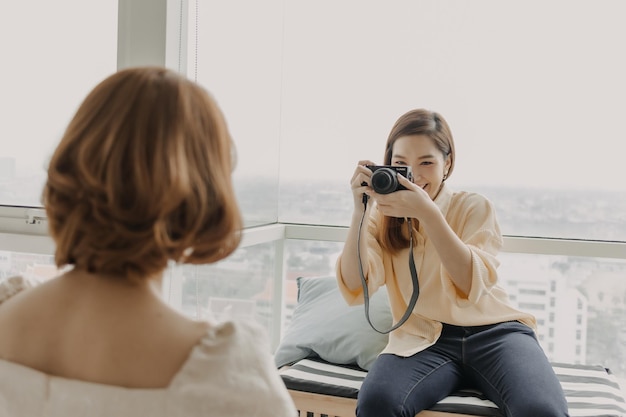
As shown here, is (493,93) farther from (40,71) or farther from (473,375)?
(40,71)

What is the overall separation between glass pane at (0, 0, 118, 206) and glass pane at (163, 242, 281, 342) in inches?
20.0

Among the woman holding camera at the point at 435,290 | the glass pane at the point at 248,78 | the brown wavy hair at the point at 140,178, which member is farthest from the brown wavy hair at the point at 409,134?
the brown wavy hair at the point at 140,178

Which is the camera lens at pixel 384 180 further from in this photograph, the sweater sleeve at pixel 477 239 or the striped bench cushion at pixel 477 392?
the striped bench cushion at pixel 477 392

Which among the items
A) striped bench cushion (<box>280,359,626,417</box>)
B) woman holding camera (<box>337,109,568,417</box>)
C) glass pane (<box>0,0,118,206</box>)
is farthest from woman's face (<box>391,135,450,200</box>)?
glass pane (<box>0,0,118,206</box>)

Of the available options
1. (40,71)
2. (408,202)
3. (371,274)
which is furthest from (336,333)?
(40,71)

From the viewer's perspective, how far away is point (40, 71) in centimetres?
219

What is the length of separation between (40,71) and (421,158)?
1179 mm

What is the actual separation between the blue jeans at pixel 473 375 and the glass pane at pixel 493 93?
0.69m

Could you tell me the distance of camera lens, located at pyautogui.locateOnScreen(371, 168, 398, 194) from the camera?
1.87 m

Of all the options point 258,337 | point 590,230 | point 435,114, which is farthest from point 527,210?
point 258,337

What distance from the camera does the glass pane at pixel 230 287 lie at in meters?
2.30

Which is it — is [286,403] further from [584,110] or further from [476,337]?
[584,110]

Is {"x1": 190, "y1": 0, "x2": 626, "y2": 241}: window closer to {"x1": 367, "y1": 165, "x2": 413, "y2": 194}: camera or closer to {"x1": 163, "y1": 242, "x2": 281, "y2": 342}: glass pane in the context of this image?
{"x1": 163, "y1": 242, "x2": 281, "y2": 342}: glass pane

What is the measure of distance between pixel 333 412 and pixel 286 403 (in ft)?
3.89
